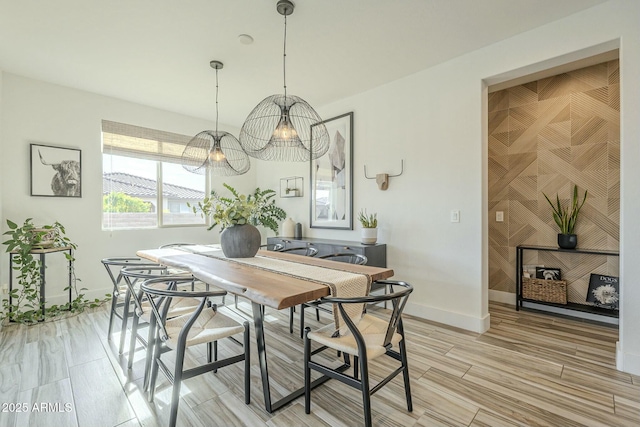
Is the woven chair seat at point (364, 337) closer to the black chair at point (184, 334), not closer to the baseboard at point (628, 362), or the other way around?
the black chair at point (184, 334)

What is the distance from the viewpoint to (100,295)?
379cm

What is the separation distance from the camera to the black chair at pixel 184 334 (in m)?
1.51

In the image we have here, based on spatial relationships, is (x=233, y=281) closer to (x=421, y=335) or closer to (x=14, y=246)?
(x=421, y=335)

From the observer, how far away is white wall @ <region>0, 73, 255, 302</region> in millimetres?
3229

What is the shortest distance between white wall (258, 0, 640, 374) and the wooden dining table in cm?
127

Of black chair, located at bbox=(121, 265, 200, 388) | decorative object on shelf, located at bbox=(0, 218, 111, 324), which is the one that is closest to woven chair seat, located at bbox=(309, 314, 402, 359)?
black chair, located at bbox=(121, 265, 200, 388)

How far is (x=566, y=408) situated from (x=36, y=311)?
15.2ft

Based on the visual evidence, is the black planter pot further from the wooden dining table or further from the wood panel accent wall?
the wooden dining table

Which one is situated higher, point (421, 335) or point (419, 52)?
point (419, 52)

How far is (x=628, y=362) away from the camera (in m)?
2.07

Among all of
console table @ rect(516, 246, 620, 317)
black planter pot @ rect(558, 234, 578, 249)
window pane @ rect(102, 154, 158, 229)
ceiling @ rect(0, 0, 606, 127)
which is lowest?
console table @ rect(516, 246, 620, 317)

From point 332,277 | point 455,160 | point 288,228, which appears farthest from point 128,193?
point 455,160

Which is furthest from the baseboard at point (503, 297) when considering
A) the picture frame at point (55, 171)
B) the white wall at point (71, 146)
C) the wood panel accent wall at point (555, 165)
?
the picture frame at point (55, 171)

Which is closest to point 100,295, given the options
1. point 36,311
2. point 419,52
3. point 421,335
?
point 36,311
